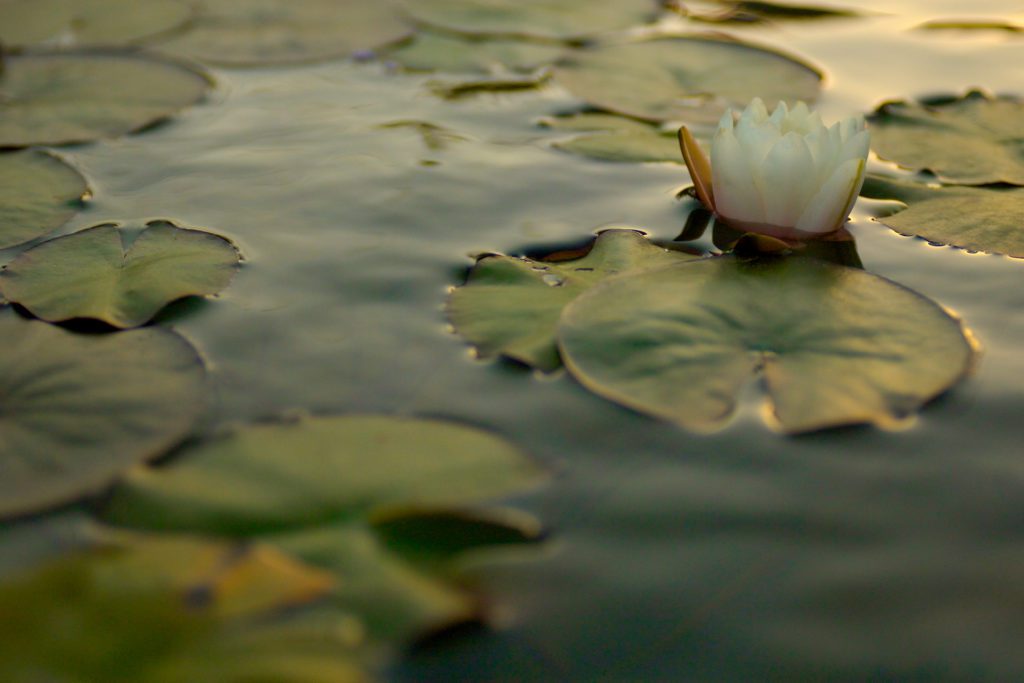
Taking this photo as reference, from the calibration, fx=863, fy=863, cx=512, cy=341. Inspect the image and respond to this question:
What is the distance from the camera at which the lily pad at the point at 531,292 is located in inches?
50.6

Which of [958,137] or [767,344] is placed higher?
[958,137]

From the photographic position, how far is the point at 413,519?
969mm

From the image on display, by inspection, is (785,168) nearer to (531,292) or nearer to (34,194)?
(531,292)

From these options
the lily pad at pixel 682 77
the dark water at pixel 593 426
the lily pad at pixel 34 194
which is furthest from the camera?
the lily pad at pixel 682 77

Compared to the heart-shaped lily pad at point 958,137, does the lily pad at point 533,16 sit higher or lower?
higher

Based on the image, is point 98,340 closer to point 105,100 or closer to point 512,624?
point 512,624

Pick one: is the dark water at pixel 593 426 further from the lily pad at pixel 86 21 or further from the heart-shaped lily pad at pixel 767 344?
the lily pad at pixel 86 21

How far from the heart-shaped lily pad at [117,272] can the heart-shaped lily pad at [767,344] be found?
24.7 inches

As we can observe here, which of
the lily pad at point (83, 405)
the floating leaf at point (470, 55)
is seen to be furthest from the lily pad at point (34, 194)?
the floating leaf at point (470, 55)

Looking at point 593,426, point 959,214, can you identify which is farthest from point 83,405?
point 959,214

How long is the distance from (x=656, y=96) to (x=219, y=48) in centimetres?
120

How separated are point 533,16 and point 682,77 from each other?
612 millimetres

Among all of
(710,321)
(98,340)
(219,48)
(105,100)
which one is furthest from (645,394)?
(219,48)

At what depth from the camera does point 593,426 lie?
1.14 m
